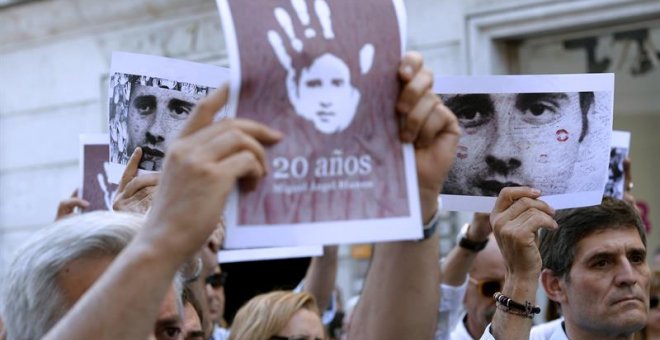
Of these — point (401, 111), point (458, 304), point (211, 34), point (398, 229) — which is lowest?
point (458, 304)

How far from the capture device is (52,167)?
37.9 feet

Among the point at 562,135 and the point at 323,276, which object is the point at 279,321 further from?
the point at 562,135

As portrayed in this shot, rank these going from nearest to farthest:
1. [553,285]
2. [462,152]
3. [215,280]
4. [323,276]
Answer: [462,152]
[553,285]
[215,280]
[323,276]

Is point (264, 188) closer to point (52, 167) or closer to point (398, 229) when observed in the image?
point (398, 229)

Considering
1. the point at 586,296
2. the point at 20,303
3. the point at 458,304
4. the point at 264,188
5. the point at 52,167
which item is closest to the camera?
the point at 264,188

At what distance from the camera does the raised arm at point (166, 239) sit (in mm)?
2072

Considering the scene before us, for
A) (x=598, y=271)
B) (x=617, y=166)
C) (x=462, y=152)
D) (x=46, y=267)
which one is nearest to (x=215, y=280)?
(x=617, y=166)

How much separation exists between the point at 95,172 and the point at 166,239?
2.65 m

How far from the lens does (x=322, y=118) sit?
2324 mm

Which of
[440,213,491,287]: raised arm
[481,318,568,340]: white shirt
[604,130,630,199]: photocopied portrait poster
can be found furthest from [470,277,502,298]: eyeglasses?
[481,318,568,340]: white shirt

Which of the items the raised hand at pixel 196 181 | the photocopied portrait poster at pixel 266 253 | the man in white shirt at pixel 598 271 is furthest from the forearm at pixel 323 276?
the raised hand at pixel 196 181

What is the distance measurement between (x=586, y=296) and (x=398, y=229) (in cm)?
199

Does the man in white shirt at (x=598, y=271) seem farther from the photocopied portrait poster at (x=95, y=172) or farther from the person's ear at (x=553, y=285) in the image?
the photocopied portrait poster at (x=95, y=172)

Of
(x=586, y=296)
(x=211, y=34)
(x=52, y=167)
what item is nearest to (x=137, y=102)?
(x=586, y=296)
